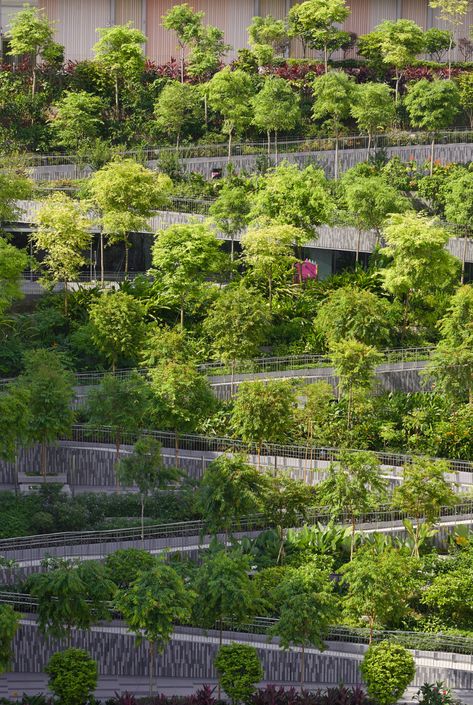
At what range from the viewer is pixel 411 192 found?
69812 millimetres

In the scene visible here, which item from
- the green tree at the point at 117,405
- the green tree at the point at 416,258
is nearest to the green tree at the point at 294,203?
the green tree at the point at 416,258

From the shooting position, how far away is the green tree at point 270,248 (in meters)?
59.5

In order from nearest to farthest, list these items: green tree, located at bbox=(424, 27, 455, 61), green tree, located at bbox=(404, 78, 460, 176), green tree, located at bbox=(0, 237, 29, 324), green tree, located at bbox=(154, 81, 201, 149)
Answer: green tree, located at bbox=(0, 237, 29, 324)
green tree, located at bbox=(404, 78, 460, 176)
green tree, located at bbox=(154, 81, 201, 149)
green tree, located at bbox=(424, 27, 455, 61)

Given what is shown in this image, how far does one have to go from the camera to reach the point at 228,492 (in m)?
45.6

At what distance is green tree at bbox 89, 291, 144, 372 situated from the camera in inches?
2168

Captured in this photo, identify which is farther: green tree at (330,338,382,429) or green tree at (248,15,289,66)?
green tree at (248,15,289,66)

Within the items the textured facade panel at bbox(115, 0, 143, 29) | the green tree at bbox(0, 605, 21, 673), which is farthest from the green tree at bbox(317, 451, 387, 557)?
the textured facade panel at bbox(115, 0, 143, 29)

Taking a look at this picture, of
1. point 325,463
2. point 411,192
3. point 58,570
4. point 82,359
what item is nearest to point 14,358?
point 82,359

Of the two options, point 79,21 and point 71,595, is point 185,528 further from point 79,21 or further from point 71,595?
point 79,21

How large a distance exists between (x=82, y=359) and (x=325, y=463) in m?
10.3

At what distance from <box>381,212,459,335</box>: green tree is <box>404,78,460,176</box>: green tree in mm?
12157

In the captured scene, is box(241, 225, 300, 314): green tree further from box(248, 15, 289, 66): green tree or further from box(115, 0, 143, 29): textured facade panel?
box(115, 0, 143, 29): textured facade panel

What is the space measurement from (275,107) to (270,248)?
12.3 metres

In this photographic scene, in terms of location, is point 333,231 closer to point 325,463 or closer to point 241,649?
point 325,463
